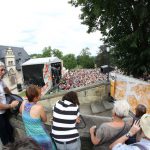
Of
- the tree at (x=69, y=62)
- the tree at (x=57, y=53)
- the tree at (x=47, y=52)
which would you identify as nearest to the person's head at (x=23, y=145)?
the tree at (x=69, y=62)

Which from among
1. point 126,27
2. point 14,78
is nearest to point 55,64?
point 126,27

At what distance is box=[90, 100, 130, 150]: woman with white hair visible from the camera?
4055 millimetres

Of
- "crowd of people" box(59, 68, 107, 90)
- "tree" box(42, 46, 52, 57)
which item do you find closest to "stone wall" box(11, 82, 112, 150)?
"crowd of people" box(59, 68, 107, 90)

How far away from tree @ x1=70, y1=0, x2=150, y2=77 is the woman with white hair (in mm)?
9159

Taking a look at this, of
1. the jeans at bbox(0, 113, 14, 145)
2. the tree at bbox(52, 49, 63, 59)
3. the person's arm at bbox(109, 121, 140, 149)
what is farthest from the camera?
the tree at bbox(52, 49, 63, 59)

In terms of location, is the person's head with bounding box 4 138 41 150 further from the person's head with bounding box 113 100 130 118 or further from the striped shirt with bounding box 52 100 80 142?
the striped shirt with bounding box 52 100 80 142

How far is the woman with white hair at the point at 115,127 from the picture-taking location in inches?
160

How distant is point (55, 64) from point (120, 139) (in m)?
43.0

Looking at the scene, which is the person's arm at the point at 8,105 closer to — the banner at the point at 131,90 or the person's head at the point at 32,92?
the person's head at the point at 32,92

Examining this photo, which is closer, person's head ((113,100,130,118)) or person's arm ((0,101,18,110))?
person's head ((113,100,130,118))

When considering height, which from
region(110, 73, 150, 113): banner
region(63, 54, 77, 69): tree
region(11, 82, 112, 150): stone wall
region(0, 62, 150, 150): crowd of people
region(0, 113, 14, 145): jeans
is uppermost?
region(0, 62, 150, 150): crowd of people

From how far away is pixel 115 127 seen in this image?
418cm

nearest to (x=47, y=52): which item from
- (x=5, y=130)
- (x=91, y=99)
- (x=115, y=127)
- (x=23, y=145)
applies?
(x=91, y=99)

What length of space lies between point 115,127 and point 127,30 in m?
10.7
